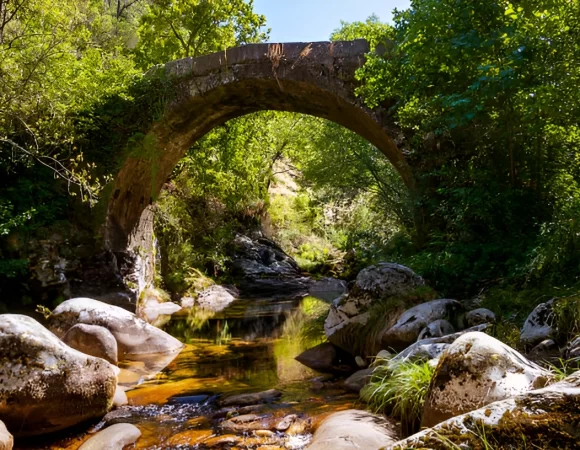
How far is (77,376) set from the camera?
3936 millimetres

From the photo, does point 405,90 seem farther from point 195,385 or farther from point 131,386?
point 131,386

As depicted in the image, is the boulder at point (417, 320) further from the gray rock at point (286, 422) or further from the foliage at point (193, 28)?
the foliage at point (193, 28)

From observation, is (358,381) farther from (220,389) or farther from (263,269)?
(263,269)

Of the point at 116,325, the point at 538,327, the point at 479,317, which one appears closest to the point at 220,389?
the point at 116,325

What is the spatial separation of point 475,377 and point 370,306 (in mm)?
3225

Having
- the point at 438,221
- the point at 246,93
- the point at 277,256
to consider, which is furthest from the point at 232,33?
the point at 438,221

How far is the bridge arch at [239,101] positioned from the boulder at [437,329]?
377 cm

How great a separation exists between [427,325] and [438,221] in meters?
2.98

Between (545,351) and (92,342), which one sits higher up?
(545,351)

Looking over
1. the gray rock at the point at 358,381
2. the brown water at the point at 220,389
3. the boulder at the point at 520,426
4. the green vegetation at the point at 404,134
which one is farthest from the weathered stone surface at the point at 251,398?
the boulder at the point at 520,426

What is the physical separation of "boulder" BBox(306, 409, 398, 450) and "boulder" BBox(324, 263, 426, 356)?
186 centimetres

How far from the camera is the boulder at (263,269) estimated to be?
14969 millimetres

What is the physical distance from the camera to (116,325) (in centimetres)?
684

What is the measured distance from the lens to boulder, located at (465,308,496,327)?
14.3 feet
